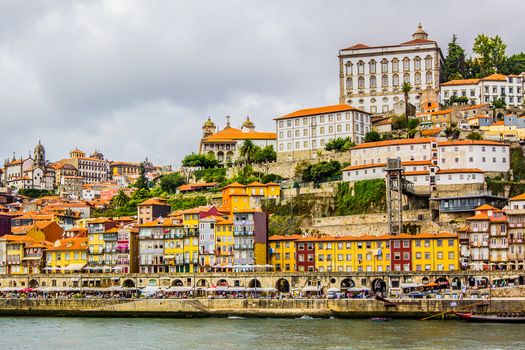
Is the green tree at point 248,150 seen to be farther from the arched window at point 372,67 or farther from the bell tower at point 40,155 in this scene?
the bell tower at point 40,155

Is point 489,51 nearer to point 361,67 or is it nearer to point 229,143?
point 361,67

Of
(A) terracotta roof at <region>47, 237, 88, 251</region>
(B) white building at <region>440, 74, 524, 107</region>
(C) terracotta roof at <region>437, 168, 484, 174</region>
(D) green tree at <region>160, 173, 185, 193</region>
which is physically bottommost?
(A) terracotta roof at <region>47, 237, 88, 251</region>

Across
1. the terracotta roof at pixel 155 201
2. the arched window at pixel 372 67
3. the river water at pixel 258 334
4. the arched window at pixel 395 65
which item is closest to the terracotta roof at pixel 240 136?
the arched window at pixel 372 67

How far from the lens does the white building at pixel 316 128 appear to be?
111 meters

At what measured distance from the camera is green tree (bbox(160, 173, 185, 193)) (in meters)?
119

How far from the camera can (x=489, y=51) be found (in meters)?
128

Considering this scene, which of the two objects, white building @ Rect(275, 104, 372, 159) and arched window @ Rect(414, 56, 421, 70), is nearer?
white building @ Rect(275, 104, 372, 159)

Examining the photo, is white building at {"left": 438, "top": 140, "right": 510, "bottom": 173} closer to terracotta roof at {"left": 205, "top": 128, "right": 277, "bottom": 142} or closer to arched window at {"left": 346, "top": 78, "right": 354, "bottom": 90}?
arched window at {"left": 346, "top": 78, "right": 354, "bottom": 90}

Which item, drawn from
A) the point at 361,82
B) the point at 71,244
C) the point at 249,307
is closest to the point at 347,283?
the point at 249,307

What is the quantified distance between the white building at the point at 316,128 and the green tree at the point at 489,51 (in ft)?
74.8

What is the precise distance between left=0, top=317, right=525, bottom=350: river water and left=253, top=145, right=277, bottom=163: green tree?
44909mm

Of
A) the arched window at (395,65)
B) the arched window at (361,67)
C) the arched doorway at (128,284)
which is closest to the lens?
the arched doorway at (128,284)

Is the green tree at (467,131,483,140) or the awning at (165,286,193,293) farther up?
the green tree at (467,131,483,140)

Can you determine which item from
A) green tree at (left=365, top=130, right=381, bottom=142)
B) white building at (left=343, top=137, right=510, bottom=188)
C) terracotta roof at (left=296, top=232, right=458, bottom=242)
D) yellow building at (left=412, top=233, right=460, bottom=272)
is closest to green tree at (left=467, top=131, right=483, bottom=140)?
white building at (left=343, top=137, right=510, bottom=188)
